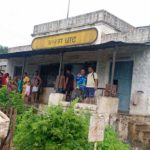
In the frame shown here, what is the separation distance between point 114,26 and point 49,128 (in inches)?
338

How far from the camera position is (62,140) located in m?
6.46

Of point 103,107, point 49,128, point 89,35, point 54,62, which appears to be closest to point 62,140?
point 49,128

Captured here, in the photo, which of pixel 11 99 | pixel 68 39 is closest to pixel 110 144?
pixel 11 99

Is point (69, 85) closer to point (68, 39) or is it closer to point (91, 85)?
point (91, 85)

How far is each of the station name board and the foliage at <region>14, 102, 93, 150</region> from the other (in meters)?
7.01

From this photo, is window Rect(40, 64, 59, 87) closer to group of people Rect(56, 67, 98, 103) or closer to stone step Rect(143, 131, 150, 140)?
group of people Rect(56, 67, 98, 103)

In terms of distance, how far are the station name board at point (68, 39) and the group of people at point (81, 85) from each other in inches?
72.6

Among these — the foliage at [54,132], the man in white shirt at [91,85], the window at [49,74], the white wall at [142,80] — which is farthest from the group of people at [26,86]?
the foliage at [54,132]

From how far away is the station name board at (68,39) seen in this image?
13.6 meters

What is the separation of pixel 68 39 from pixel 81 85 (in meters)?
3.80

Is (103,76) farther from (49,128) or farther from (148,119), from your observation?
(49,128)

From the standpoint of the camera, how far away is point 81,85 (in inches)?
455

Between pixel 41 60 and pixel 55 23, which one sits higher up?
pixel 55 23

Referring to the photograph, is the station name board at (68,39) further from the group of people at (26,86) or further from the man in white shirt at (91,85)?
the man in white shirt at (91,85)
